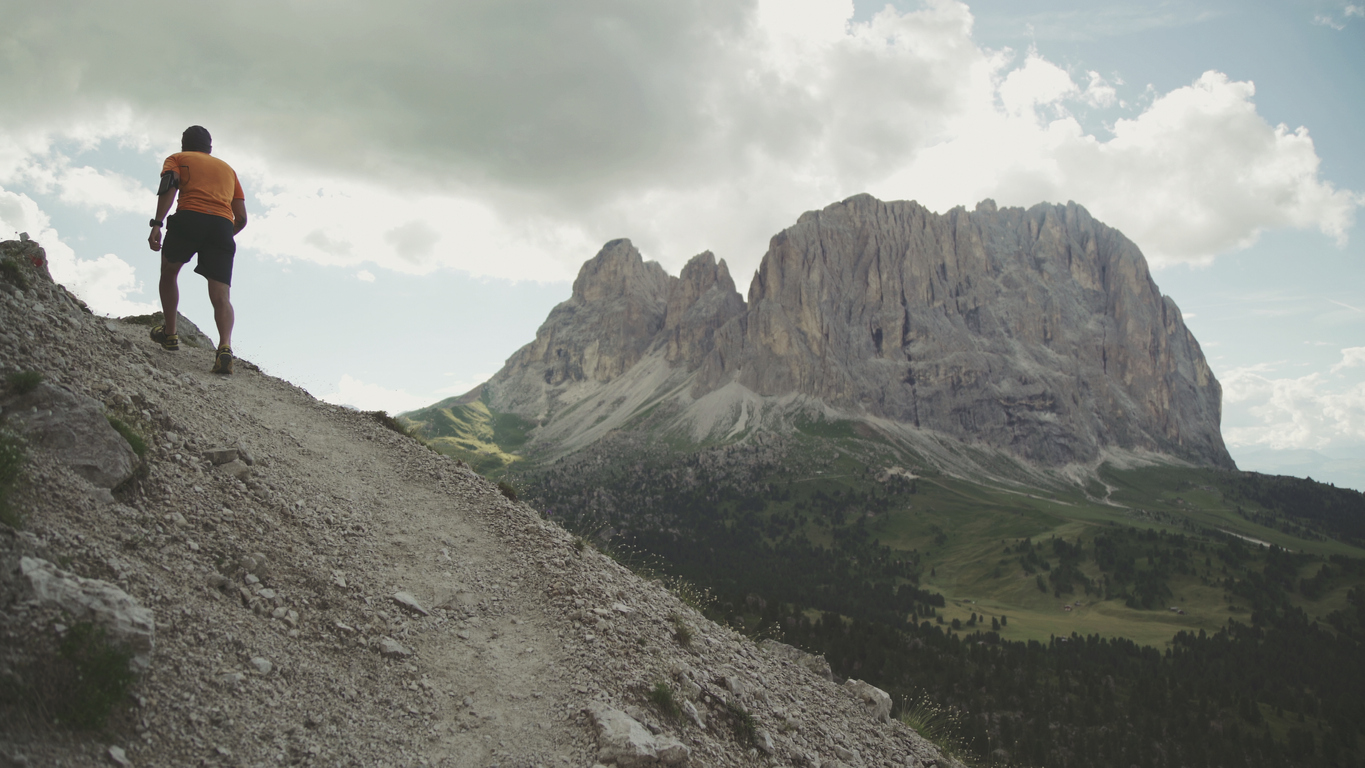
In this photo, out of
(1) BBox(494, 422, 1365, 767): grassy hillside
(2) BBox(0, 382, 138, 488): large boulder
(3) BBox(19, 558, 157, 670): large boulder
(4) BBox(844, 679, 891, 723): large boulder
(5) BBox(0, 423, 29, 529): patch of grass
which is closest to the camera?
(3) BBox(19, 558, 157, 670): large boulder

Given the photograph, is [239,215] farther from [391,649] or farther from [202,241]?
[391,649]

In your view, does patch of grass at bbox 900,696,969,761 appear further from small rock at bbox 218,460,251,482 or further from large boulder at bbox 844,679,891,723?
small rock at bbox 218,460,251,482

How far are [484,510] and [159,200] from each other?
29.6 feet

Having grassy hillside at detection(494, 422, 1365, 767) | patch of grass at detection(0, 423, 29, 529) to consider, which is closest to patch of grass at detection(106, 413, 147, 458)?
patch of grass at detection(0, 423, 29, 529)

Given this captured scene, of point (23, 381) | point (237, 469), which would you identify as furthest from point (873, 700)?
point (23, 381)

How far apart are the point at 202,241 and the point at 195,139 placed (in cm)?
225

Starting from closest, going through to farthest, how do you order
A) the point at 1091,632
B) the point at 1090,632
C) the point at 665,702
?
the point at 665,702 < the point at 1091,632 < the point at 1090,632

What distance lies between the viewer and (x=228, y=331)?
15.4 meters

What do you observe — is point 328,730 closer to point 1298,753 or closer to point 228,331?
point 228,331

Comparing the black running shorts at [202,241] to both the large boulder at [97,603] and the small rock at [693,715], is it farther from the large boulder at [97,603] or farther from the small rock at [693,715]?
the small rock at [693,715]

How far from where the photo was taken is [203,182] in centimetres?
1348

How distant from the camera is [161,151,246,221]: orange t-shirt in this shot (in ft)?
43.8

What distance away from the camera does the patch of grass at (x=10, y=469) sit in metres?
6.38

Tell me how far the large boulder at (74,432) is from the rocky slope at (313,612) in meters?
0.03
